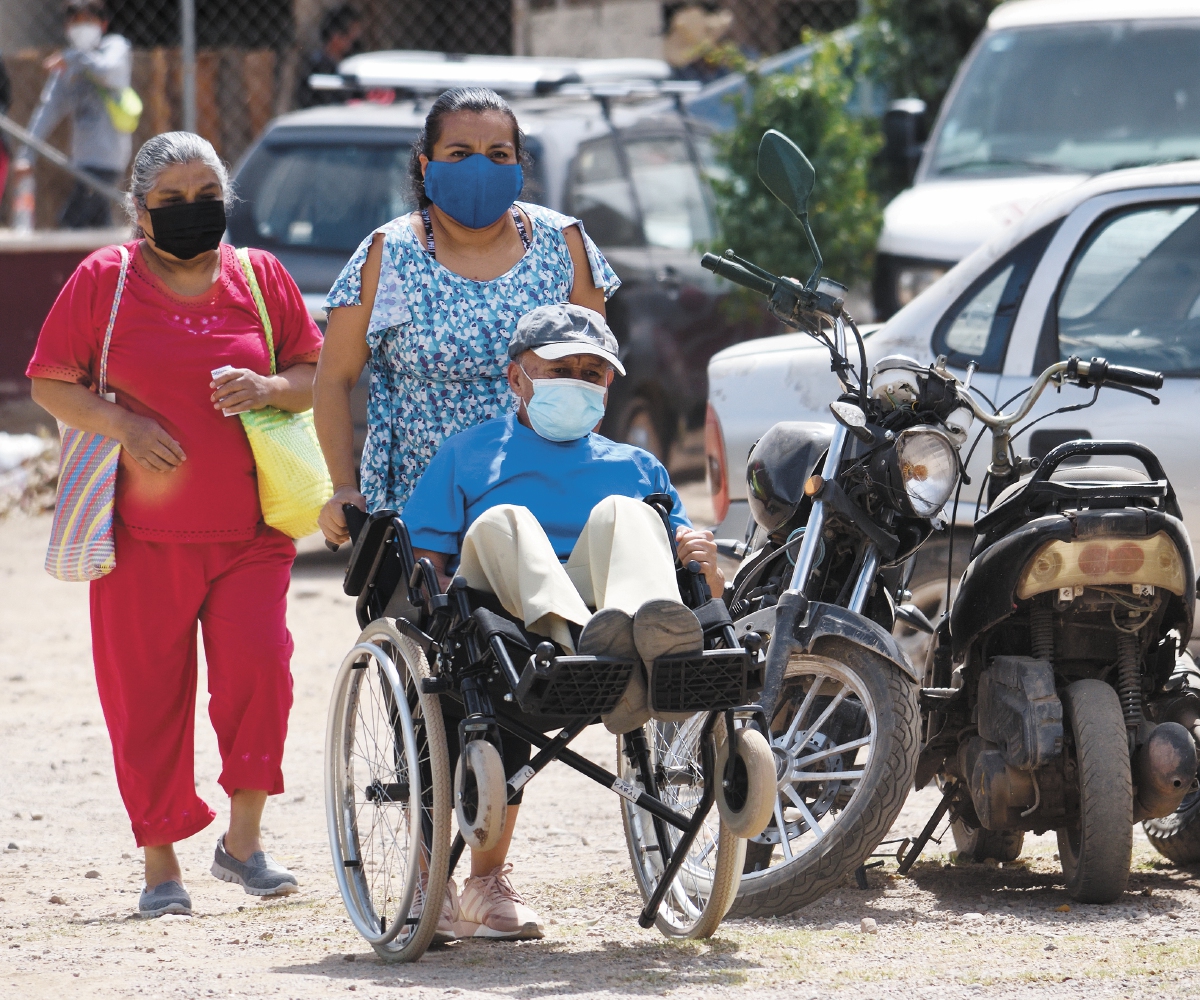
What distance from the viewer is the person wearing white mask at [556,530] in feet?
12.0

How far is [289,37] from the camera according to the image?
49.5 ft

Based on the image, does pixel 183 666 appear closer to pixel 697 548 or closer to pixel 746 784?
pixel 697 548

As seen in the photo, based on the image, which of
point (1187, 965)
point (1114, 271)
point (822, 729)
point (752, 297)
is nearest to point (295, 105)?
point (752, 297)

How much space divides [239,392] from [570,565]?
125 cm

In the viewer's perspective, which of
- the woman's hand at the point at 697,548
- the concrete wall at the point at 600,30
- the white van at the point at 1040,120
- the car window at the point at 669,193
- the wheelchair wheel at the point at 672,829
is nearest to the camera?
the woman's hand at the point at 697,548

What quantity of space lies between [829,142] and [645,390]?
183cm

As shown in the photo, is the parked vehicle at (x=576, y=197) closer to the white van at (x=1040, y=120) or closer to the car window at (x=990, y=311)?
the white van at (x=1040, y=120)

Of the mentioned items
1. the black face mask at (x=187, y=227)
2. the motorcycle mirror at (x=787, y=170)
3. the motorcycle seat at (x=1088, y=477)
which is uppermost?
the motorcycle mirror at (x=787, y=170)

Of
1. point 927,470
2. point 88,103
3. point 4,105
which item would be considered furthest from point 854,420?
point 4,105

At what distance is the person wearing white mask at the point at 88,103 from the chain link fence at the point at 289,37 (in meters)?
0.17

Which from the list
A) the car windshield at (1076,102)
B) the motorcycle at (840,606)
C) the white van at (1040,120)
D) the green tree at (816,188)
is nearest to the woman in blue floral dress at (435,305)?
the motorcycle at (840,606)

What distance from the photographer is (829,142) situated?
10.6m

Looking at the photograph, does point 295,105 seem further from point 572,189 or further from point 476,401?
point 476,401

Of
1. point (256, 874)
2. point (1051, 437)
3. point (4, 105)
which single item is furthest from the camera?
point (4, 105)
